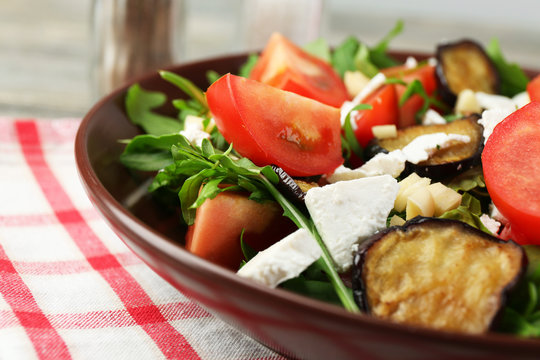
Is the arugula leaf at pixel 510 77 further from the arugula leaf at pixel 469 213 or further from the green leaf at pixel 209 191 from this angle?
the green leaf at pixel 209 191

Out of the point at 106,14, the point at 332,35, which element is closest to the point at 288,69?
the point at 106,14

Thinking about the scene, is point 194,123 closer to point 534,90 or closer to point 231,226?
point 231,226

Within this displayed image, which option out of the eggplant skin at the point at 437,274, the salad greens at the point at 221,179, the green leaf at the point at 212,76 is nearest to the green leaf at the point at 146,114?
the green leaf at the point at 212,76

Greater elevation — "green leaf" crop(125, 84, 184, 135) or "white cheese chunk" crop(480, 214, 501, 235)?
"white cheese chunk" crop(480, 214, 501, 235)

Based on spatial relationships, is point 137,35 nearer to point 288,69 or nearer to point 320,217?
point 288,69

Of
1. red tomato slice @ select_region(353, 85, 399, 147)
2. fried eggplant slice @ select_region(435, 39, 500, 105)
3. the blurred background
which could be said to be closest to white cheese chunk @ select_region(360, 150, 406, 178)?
red tomato slice @ select_region(353, 85, 399, 147)

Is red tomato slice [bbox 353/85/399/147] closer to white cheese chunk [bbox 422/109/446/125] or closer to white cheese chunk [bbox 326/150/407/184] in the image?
white cheese chunk [bbox 422/109/446/125]

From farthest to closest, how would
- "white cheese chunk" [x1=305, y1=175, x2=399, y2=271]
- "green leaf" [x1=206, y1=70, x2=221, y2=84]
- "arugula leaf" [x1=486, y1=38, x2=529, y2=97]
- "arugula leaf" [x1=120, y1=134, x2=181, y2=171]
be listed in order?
"arugula leaf" [x1=486, y1=38, x2=529, y2=97] < "green leaf" [x1=206, y1=70, x2=221, y2=84] < "arugula leaf" [x1=120, y1=134, x2=181, y2=171] < "white cheese chunk" [x1=305, y1=175, x2=399, y2=271]

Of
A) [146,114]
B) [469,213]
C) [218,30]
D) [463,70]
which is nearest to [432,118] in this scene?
[463,70]
